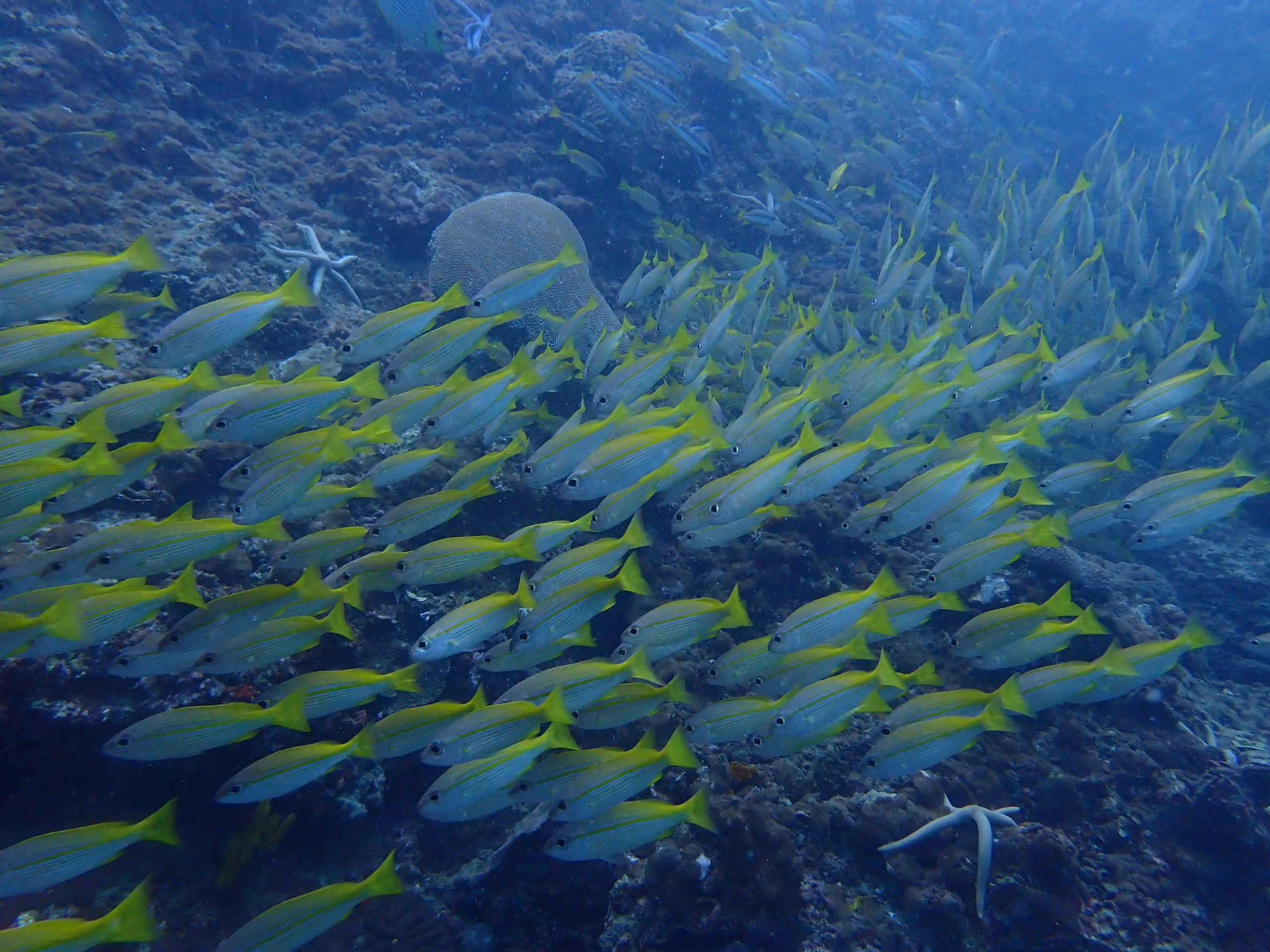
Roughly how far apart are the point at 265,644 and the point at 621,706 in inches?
76.8

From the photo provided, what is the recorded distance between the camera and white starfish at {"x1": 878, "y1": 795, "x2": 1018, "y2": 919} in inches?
135

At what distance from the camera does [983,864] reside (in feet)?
11.3

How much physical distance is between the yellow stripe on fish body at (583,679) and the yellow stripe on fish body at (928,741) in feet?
4.37

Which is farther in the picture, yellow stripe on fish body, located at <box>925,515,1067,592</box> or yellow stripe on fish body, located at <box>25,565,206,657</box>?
yellow stripe on fish body, located at <box>925,515,1067,592</box>

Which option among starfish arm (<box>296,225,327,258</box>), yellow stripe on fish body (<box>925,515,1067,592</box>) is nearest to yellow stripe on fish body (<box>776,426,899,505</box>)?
yellow stripe on fish body (<box>925,515,1067,592</box>)

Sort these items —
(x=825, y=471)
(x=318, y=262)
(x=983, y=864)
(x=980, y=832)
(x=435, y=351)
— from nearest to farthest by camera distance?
1. (x=983, y=864)
2. (x=980, y=832)
3. (x=825, y=471)
4. (x=435, y=351)
5. (x=318, y=262)

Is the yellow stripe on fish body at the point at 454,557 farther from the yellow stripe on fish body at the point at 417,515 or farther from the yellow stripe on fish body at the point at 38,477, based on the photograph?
the yellow stripe on fish body at the point at 38,477

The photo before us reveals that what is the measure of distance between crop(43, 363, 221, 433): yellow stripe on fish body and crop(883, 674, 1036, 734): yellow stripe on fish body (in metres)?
4.76

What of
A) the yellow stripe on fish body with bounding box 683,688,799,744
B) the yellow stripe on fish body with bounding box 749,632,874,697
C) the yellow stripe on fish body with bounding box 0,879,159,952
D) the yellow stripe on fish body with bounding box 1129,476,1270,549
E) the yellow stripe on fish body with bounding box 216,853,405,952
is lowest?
the yellow stripe on fish body with bounding box 216,853,405,952

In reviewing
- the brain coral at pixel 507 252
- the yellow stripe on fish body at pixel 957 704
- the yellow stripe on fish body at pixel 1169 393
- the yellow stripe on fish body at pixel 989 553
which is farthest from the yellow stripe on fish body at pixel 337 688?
the yellow stripe on fish body at pixel 1169 393

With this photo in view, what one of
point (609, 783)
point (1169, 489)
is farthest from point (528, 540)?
point (1169, 489)

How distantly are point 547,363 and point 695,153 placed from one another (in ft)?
25.5

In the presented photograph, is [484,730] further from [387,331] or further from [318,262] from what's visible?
[318,262]

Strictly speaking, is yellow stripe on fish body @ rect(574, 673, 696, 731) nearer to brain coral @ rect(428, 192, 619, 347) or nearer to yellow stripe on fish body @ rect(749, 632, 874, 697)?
yellow stripe on fish body @ rect(749, 632, 874, 697)
